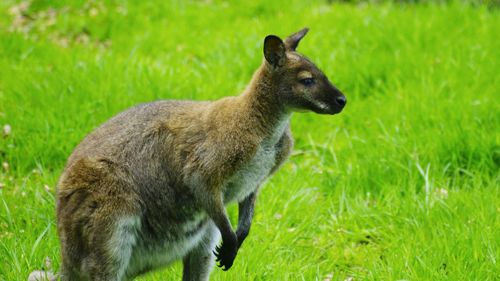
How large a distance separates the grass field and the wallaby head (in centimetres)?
111

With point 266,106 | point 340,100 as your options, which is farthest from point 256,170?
point 340,100

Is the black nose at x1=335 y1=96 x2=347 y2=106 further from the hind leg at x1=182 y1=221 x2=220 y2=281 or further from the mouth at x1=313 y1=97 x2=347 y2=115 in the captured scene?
the hind leg at x1=182 y1=221 x2=220 y2=281

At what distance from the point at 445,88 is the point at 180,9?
377cm

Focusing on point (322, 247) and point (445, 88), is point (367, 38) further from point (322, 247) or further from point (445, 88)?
point (322, 247)

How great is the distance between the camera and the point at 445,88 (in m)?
6.96

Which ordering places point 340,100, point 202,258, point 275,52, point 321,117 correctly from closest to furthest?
1. point 340,100
2. point 275,52
3. point 202,258
4. point 321,117

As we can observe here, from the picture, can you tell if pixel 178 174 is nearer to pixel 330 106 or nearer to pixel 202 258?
pixel 202 258

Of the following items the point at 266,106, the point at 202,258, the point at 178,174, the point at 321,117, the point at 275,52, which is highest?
the point at 275,52

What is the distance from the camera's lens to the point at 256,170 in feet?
13.2

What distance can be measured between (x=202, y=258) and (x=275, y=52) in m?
1.22

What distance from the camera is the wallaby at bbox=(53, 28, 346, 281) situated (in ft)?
12.7

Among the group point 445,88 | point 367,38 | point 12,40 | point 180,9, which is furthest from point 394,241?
point 180,9

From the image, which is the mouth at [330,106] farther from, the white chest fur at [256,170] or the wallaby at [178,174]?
the white chest fur at [256,170]

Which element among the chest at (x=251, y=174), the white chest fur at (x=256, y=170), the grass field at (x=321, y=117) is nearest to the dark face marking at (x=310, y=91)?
the white chest fur at (x=256, y=170)
